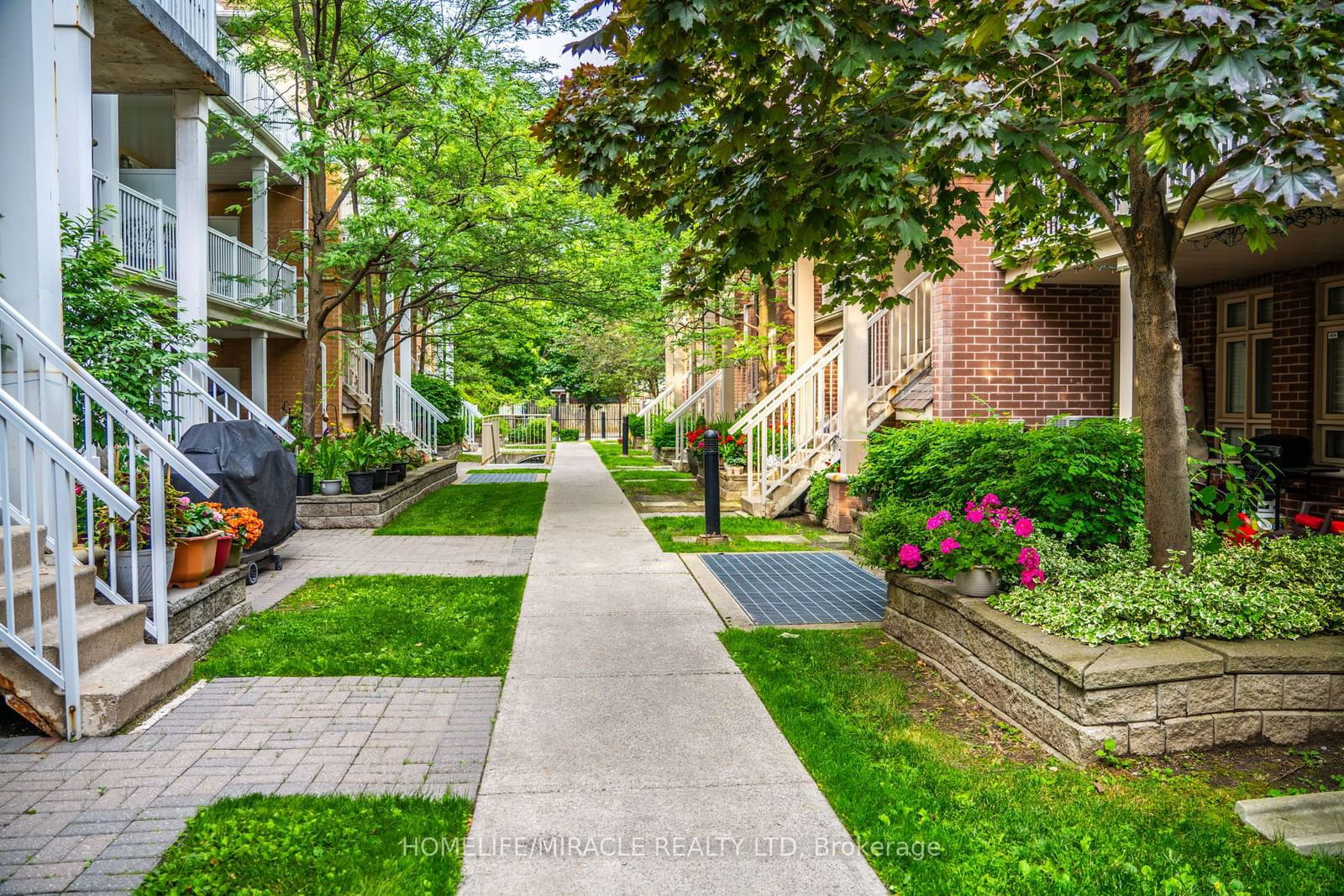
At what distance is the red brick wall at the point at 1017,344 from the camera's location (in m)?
10.1

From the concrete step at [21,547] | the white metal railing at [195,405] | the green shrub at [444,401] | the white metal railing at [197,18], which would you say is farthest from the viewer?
the green shrub at [444,401]

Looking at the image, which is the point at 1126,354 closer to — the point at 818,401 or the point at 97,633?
the point at 818,401

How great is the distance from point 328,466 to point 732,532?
5.07 metres

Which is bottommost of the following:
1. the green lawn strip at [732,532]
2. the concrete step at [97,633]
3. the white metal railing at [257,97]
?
the green lawn strip at [732,532]

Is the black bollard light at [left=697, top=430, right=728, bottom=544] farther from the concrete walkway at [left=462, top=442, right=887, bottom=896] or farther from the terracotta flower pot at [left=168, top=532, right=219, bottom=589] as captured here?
the terracotta flower pot at [left=168, top=532, right=219, bottom=589]

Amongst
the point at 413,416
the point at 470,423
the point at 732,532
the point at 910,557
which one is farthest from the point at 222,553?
the point at 470,423

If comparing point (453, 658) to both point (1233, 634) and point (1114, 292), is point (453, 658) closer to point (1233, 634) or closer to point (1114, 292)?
point (1233, 634)

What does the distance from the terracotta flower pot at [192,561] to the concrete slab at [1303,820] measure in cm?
546

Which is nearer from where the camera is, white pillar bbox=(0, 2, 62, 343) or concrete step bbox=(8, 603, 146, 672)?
concrete step bbox=(8, 603, 146, 672)

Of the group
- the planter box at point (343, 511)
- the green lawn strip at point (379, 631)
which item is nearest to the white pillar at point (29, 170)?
the green lawn strip at point (379, 631)

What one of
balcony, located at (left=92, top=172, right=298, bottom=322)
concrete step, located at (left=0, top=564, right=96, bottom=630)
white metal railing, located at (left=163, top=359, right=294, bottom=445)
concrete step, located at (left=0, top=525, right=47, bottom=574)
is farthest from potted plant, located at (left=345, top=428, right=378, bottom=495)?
concrete step, located at (left=0, top=564, right=96, bottom=630)

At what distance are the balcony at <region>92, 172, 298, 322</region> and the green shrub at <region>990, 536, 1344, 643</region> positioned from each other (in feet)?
27.3

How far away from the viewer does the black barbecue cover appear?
729cm

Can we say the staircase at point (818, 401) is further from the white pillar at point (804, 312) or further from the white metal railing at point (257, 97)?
the white metal railing at point (257, 97)
